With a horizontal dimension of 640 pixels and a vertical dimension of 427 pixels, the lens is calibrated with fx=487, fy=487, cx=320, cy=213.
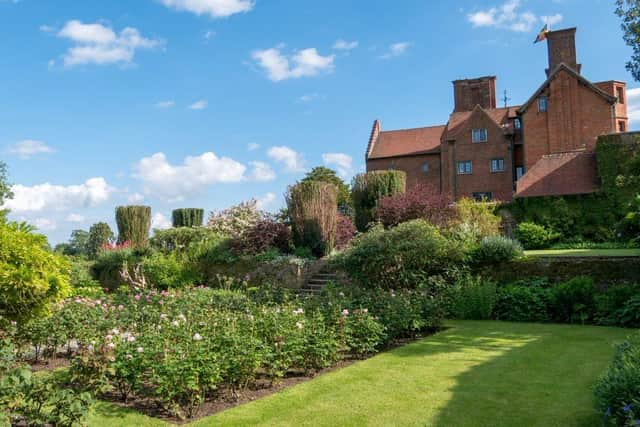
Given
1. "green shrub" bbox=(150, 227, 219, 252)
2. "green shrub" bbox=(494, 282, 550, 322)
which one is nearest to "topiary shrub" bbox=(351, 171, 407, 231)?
"green shrub" bbox=(150, 227, 219, 252)

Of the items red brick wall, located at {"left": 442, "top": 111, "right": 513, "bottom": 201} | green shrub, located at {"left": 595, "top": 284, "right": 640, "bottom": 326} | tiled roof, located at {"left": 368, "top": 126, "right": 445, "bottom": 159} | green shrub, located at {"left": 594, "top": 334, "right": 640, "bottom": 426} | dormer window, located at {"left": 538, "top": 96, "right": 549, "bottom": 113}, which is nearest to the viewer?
green shrub, located at {"left": 594, "top": 334, "right": 640, "bottom": 426}

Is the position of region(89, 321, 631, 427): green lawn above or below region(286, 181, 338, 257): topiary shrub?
below

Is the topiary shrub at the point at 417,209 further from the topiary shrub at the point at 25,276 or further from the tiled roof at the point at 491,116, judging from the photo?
the tiled roof at the point at 491,116

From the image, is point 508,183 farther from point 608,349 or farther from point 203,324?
point 203,324

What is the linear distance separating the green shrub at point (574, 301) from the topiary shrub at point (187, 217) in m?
20.4

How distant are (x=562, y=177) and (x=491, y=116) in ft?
36.6

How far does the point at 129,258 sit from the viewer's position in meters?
19.0

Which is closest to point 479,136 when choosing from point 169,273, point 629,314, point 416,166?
point 416,166

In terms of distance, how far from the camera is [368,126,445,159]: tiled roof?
3841 centimetres

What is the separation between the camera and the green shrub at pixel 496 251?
40.9 feet

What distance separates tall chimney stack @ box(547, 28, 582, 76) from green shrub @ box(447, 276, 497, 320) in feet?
86.5

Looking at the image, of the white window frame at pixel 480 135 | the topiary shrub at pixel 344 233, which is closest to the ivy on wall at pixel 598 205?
the white window frame at pixel 480 135

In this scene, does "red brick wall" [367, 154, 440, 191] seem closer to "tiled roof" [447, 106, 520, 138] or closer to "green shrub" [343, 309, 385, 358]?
"tiled roof" [447, 106, 520, 138]

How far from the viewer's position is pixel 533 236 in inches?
882
